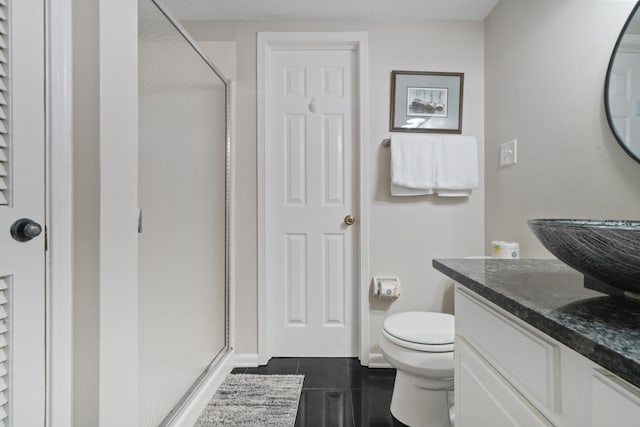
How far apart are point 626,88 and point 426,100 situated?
3.20 ft

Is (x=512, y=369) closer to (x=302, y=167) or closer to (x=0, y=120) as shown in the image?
(x=0, y=120)

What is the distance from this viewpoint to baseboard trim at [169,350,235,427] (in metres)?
1.28

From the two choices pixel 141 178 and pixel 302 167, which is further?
pixel 302 167

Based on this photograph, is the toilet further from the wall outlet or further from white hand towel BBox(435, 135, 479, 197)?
the wall outlet

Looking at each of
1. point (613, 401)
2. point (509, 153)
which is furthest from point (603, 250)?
point (509, 153)

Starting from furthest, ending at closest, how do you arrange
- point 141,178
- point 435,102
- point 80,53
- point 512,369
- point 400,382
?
point 435,102 < point 400,382 < point 141,178 < point 80,53 < point 512,369

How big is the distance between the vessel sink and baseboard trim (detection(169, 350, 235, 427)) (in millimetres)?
1472

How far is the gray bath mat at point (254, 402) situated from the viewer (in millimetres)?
1382

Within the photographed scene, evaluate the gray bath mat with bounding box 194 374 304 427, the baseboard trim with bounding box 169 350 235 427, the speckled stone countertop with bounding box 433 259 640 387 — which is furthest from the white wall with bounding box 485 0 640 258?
the baseboard trim with bounding box 169 350 235 427

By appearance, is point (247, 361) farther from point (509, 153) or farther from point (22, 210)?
point (509, 153)

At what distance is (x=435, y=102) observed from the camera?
73.5 inches

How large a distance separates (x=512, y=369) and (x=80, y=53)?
4.12ft

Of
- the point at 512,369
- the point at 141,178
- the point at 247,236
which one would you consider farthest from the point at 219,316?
the point at 512,369

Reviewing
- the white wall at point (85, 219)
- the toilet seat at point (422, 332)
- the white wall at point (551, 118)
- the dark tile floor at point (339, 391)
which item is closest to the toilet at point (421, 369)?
the toilet seat at point (422, 332)
